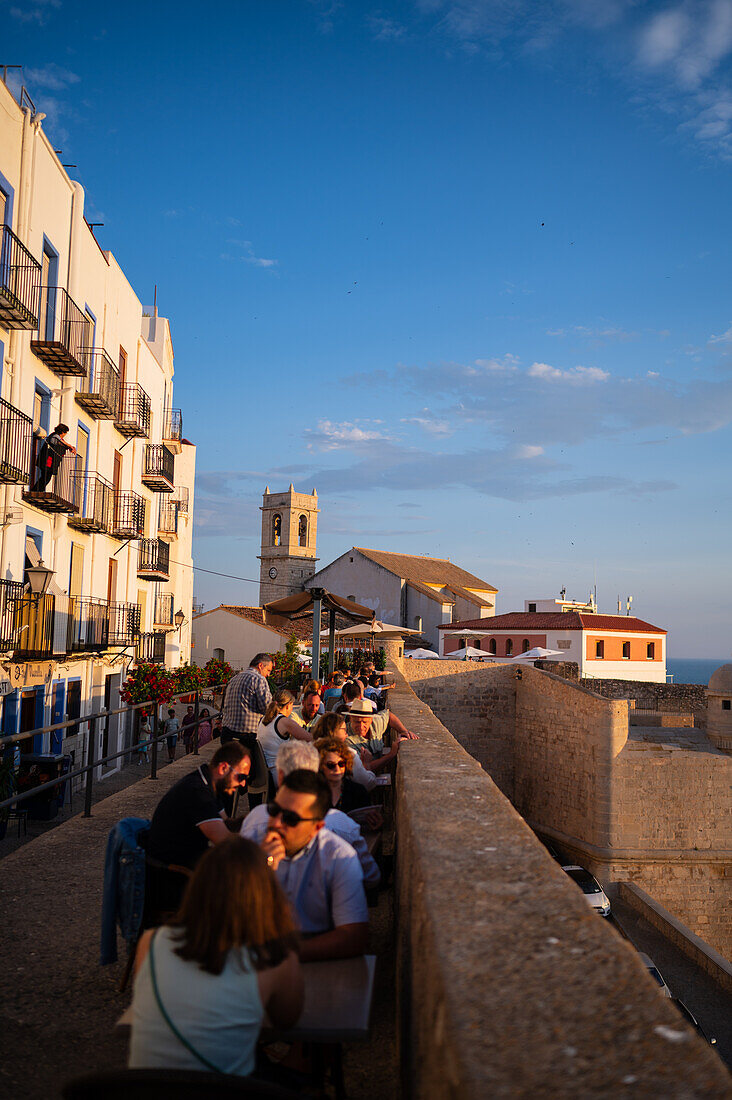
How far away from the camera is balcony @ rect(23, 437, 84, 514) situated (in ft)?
49.8

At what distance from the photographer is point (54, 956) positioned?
452cm

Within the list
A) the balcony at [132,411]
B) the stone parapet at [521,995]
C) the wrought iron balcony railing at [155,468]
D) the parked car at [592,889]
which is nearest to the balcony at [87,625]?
the balcony at [132,411]

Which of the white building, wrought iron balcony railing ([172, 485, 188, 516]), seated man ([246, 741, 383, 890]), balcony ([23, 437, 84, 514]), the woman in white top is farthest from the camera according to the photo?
wrought iron balcony railing ([172, 485, 188, 516])

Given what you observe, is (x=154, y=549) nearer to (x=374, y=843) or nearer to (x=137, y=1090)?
(x=374, y=843)

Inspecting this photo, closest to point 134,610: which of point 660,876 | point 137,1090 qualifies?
point 660,876

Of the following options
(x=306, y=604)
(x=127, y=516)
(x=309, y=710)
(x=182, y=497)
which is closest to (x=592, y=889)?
(x=306, y=604)

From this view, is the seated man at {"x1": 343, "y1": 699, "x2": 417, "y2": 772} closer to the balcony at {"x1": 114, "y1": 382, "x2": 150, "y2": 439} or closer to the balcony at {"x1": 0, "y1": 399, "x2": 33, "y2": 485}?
the balcony at {"x1": 0, "y1": 399, "x2": 33, "y2": 485}

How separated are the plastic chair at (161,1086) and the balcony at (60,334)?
15.2 meters

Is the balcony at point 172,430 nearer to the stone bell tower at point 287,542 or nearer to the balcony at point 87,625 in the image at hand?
the balcony at point 87,625

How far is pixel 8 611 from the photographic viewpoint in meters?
14.1

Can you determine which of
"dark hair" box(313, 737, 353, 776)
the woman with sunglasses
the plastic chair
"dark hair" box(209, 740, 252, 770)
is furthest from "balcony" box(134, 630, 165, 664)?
the plastic chair

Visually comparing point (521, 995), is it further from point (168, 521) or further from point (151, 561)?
point (168, 521)

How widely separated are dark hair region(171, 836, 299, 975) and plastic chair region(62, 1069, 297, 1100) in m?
0.38

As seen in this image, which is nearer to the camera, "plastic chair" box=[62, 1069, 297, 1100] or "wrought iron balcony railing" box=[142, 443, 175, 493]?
"plastic chair" box=[62, 1069, 297, 1100]
